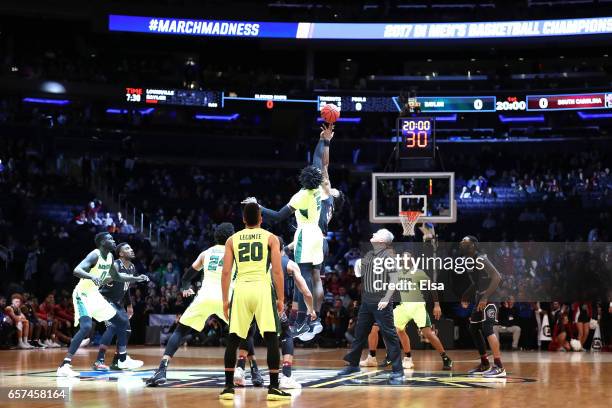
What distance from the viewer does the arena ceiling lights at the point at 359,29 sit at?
3622 cm

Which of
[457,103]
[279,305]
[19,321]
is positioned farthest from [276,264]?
[457,103]

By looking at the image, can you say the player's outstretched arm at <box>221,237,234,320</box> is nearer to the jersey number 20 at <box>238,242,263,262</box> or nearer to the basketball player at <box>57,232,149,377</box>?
the jersey number 20 at <box>238,242,263,262</box>

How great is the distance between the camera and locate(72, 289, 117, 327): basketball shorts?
14.2 meters

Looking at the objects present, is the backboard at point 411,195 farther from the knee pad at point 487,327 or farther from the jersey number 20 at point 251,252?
the jersey number 20 at point 251,252

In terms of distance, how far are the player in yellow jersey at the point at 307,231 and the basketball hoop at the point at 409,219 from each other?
33.4ft

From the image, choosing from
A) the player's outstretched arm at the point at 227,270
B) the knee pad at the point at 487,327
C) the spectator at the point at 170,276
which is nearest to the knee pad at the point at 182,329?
the player's outstretched arm at the point at 227,270

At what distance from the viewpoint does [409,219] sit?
22.0m

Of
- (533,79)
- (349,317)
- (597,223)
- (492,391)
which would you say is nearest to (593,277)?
(349,317)

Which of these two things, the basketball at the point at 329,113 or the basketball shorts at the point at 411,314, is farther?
the basketball shorts at the point at 411,314

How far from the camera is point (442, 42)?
37.6 m

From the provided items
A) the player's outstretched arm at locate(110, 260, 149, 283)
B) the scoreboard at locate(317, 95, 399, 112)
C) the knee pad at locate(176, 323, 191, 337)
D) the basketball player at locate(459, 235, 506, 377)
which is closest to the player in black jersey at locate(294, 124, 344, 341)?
the knee pad at locate(176, 323, 191, 337)

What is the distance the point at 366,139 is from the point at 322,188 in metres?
28.5

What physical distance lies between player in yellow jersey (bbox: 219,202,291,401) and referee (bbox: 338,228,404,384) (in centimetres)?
287

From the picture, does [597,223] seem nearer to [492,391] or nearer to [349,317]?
[349,317]
